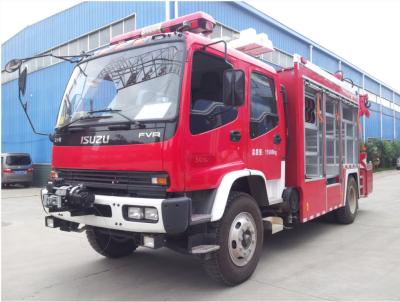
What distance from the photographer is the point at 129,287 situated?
448 cm

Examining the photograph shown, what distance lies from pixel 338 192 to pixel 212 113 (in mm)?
3914

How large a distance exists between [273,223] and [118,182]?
89.6 inches

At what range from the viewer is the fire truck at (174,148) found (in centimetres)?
379

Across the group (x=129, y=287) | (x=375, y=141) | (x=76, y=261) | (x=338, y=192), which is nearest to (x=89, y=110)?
(x=129, y=287)

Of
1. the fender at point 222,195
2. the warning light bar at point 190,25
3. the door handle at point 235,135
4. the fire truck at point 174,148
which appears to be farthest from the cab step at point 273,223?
the warning light bar at point 190,25

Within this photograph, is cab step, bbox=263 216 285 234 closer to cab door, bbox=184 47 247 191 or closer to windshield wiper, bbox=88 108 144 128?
cab door, bbox=184 47 247 191

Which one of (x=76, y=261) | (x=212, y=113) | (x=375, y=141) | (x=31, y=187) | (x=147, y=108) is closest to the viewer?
(x=147, y=108)

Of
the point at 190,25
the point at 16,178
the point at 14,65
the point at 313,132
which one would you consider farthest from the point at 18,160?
the point at 190,25

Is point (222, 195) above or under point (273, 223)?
above

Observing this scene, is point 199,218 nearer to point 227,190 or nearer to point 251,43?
point 227,190

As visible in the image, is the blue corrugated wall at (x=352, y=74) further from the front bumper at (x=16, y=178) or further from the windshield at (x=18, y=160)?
the front bumper at (x=16, y=178)

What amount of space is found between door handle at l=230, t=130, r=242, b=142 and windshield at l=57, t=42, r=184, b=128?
88 cm

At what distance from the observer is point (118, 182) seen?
13.2 ft

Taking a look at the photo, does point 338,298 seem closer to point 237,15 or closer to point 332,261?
point 332,261
